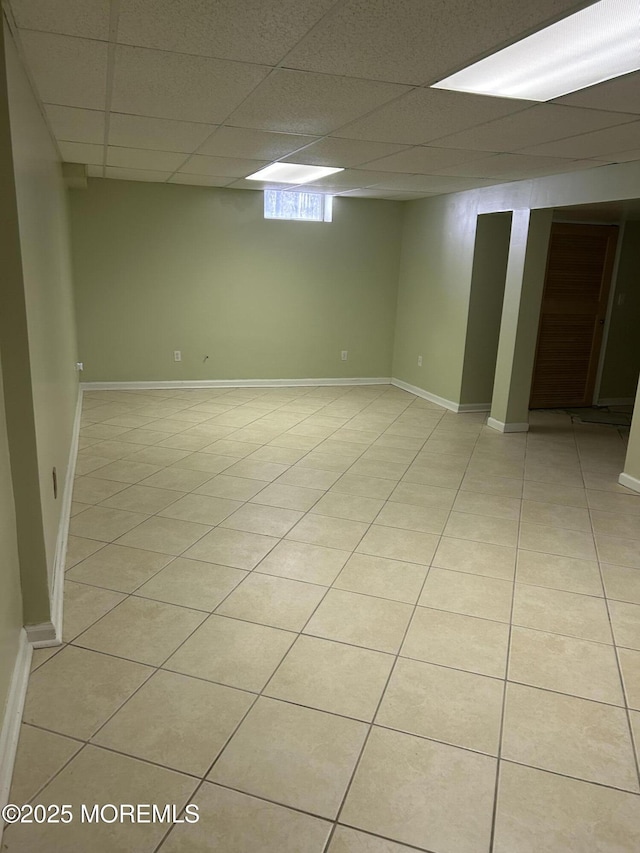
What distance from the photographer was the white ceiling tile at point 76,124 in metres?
3.08

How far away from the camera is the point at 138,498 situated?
12.3 feet

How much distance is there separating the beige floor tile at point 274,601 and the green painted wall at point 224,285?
4.46 meters

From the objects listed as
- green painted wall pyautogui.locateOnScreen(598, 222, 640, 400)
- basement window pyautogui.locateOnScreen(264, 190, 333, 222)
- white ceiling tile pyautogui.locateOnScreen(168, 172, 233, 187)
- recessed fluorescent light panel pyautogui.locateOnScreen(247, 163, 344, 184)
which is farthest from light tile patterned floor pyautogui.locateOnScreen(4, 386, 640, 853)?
basement window pyautogui.locateOnScreen(264, 190, 333, 222)

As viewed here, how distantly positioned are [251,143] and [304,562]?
2.55 m

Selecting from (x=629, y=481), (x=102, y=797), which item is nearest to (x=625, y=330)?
(x=629, y=481)

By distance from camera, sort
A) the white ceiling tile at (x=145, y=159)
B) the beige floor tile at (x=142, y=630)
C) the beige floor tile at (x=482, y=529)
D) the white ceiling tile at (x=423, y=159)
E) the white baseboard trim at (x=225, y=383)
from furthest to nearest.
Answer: the white baseboard trim at (x=225, y=383), the white ceiling tile at (x=145, y=159), the white ceiling tile at (x=423, y=159), the beige floor tile at (x=482, y=529), the beige floor tile at (x=142, y=630)

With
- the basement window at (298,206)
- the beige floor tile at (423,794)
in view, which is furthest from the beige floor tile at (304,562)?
the basement window at (298,206)

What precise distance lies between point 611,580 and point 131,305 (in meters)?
5.41

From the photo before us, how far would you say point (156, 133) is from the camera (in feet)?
11.5

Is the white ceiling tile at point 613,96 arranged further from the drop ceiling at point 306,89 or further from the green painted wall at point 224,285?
the green painted wall at point 224,285

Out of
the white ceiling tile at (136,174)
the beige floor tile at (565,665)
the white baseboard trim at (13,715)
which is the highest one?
the white ceiling tile at (136,174)

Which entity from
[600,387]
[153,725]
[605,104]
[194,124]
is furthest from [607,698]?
[600,387]

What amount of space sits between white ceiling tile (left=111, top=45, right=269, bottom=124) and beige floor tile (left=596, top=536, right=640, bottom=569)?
9.39 ft

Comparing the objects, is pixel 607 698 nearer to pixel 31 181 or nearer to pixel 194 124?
pixel 31 181
